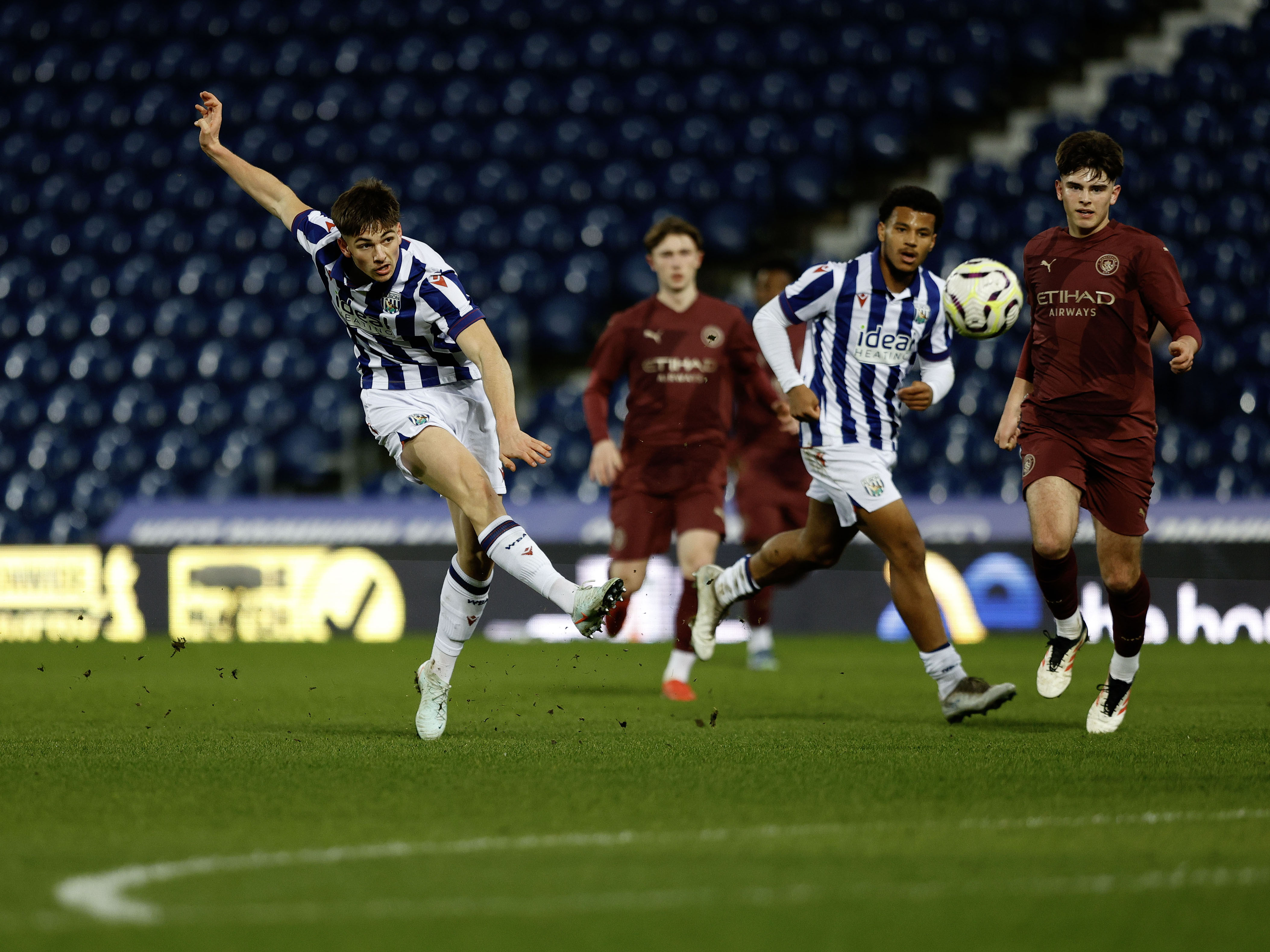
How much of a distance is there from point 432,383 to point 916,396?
5.72 feet

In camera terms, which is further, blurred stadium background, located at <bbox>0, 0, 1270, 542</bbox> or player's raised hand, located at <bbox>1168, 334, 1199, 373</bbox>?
blurred stadium background, located at <bbox>0, 0, 1270, 542</bbox>

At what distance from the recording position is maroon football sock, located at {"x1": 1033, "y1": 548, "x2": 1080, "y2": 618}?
5.27 metres

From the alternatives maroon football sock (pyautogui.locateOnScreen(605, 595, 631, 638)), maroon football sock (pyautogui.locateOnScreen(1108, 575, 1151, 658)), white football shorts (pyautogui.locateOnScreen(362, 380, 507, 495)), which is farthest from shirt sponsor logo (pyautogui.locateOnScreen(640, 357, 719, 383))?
maroon football sock (pyautogui.locateOnScreen(1108, 575, 1151, 658))

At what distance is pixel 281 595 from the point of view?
1124cm

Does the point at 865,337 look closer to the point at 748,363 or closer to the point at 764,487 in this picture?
the point at 748,363

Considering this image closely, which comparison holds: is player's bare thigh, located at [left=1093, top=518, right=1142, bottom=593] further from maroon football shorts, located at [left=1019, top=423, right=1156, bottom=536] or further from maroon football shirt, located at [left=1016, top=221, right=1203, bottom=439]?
maroon football shirt, located at [left=1016, top=221, right=1203, bottom=439]

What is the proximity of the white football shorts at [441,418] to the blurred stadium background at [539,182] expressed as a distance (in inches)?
265

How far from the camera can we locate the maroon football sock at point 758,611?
28.4 feet

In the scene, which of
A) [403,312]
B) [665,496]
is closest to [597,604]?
[403,312]

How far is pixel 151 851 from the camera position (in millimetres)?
3137

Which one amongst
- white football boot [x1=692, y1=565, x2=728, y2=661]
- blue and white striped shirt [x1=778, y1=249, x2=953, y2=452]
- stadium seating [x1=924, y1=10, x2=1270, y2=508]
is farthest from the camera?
stadium seating [x1=924, y1=10, x2=1270, y2=508]

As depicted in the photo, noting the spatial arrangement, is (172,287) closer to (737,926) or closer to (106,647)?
(106,647)

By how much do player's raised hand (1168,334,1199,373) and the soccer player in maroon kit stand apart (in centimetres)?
22

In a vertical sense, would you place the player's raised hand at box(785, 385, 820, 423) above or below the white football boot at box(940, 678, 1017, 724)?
above
